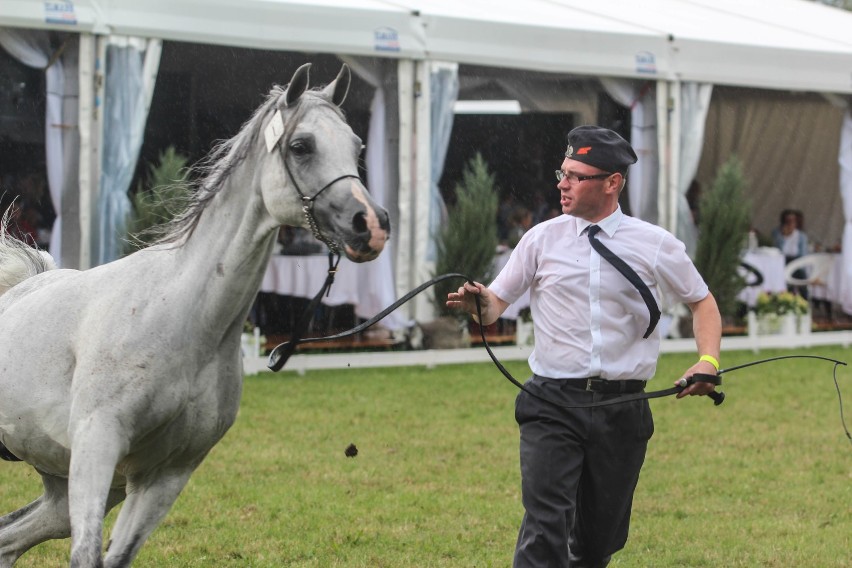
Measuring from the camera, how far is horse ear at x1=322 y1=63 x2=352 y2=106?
13.0 feet

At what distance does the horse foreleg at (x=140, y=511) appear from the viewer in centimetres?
406

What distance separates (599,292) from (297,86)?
51.6 inches

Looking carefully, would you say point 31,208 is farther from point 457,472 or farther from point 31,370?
point 31,370

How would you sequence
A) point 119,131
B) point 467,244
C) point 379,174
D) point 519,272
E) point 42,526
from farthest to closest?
point 379,174
point 467,244
point 119,131
point 42,526
point 519,272

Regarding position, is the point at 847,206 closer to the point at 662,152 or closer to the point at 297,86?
the point at 662,152

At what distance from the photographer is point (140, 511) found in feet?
13.4

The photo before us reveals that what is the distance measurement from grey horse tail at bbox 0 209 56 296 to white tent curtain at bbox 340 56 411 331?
8065 millimetres

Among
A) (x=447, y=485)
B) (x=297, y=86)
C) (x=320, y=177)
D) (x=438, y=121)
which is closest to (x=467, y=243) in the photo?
(x=438, y=121)

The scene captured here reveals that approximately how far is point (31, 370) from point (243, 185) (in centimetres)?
97

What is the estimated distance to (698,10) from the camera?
16.9 metres

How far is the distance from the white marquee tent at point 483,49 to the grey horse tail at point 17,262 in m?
6.75

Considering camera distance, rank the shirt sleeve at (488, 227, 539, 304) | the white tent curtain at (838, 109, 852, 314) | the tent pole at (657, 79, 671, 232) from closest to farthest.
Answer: the shirt sleeve at (488, 227, 539, 304)
the tent pole at (657, 79, 671, 232)
the white tent curtain at (838, 109, 852, 314)

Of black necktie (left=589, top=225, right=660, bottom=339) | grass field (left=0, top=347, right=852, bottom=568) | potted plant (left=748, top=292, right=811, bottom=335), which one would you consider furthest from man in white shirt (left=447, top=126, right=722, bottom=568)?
potted plant (left=748, top=292, right=811, bottom=335)

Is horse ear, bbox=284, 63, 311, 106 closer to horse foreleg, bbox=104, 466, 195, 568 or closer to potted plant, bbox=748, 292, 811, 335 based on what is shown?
horse foreleg, bbox=104, 466, 195, 568
